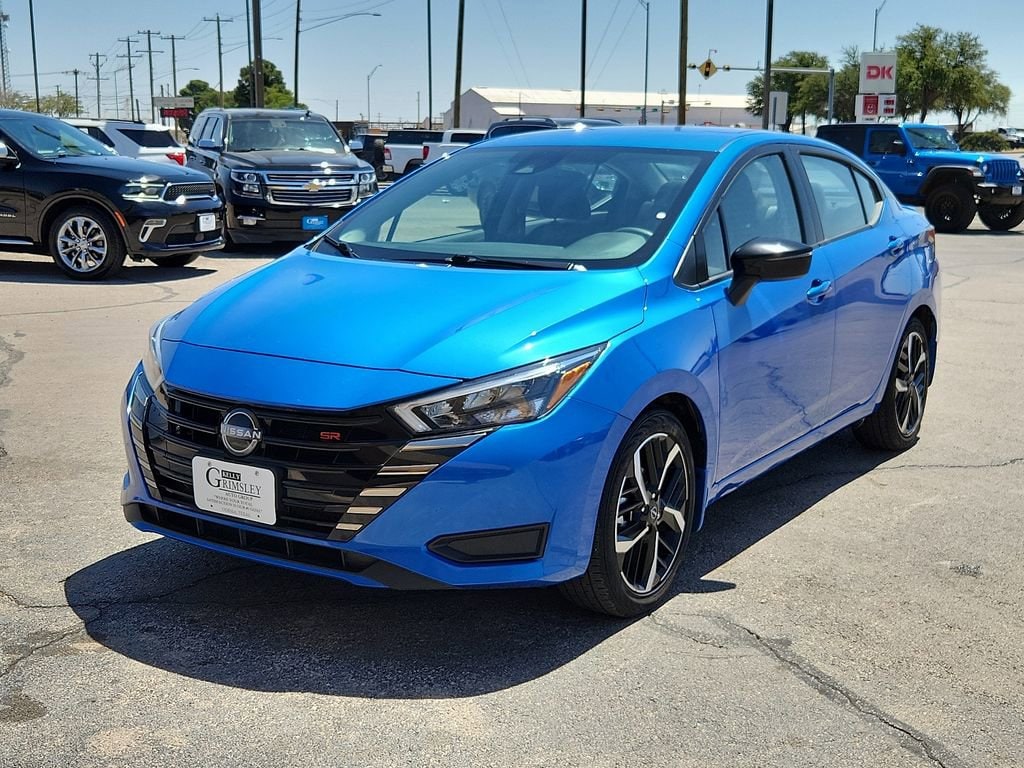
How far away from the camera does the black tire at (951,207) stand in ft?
69.0

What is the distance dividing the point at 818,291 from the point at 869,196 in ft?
4.12

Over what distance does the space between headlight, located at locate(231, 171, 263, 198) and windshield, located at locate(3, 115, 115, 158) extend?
5.04 ft

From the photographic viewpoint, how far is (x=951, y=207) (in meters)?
21.3

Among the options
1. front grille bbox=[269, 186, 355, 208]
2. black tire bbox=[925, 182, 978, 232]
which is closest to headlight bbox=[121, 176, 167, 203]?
front grille bbox=[269, 186, 355, 208]

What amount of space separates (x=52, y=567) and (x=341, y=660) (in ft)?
4.51

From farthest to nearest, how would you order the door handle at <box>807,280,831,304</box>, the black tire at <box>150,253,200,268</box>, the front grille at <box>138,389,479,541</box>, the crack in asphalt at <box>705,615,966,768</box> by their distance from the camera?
the black tire at <box>150,253,200,268</box>
the door handle at <box>807,280,831,304</box>
the front grille at <box>138,389,479,541</box>
the crack in asphalt at <box>705,615,966,768</box>

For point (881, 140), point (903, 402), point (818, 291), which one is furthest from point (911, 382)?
point (881, 140)

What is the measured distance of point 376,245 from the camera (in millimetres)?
4758

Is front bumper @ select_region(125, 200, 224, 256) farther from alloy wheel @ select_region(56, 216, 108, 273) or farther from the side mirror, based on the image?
the side mirror

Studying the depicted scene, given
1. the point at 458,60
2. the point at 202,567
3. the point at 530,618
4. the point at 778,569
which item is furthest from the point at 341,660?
the point at 458,60

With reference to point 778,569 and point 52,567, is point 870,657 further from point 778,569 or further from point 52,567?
point 52,567

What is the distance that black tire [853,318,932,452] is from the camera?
6023 mm

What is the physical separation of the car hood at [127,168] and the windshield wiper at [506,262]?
9049mm

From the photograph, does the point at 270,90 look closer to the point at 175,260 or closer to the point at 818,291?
the point at 175,260
